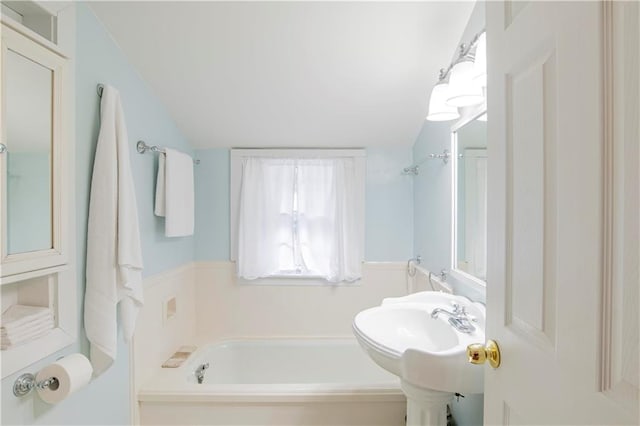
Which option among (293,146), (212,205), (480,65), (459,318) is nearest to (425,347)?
(459,318)

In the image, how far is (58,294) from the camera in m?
1.25

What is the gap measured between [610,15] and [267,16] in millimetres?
1523

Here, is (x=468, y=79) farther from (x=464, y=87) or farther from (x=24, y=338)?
(x=24, y=338)

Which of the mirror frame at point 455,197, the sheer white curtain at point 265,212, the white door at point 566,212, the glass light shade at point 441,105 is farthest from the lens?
the sheer white curtain at point 265,212

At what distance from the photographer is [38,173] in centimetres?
118

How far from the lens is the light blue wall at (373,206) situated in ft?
8.99

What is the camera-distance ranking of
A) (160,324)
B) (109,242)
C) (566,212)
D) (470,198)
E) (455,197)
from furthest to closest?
(160,324)
(455,197)
(470,198)
(109,242)
(566,212)

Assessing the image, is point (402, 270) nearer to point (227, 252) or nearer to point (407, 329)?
point (407, 329)

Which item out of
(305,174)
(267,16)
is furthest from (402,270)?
(267,16)

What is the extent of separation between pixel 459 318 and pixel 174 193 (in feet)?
5.86

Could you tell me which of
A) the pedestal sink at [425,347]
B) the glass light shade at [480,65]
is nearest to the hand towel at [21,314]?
the pedestal sink at [425,347]

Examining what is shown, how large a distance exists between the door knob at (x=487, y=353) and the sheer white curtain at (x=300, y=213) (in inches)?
73.2

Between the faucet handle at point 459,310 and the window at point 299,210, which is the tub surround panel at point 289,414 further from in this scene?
the window at point 299,210

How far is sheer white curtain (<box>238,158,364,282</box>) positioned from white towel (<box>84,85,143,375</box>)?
1.19m
